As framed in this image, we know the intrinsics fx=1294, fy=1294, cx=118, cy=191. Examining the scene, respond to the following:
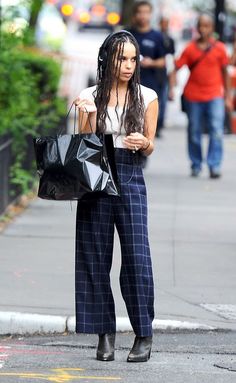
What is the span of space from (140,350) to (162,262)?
317cm

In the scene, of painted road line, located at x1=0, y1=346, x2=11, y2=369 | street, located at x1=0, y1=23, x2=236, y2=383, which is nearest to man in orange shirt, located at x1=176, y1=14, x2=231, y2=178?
street, located at x1=0, y1=23, x2=236, y2=383

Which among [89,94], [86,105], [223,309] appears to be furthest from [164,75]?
[86,105]

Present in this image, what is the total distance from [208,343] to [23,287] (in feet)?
5.84

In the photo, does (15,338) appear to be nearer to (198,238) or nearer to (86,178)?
(86,178)

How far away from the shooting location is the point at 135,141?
272 inches

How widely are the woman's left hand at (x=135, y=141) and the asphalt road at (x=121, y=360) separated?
3.91 feet

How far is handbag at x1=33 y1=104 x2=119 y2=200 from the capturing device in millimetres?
6824

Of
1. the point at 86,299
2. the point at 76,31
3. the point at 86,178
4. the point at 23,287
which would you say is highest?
the point at 86,178

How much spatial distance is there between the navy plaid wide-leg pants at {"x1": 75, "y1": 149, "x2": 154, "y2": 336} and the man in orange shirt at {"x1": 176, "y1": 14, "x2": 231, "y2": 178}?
358 inches

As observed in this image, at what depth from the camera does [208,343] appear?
25.4 ft

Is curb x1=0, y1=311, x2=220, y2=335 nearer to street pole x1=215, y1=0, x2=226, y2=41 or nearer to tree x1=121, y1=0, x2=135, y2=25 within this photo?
street pole x1=215, y1=0, x2=226, y2=41

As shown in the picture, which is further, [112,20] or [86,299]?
[112,20]

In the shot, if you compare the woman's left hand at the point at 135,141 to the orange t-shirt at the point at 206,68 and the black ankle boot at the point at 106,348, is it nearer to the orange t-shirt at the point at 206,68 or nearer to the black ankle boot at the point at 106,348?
the black ankle boot at the point at 106,348

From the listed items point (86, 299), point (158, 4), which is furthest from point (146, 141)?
point (158, 4)
